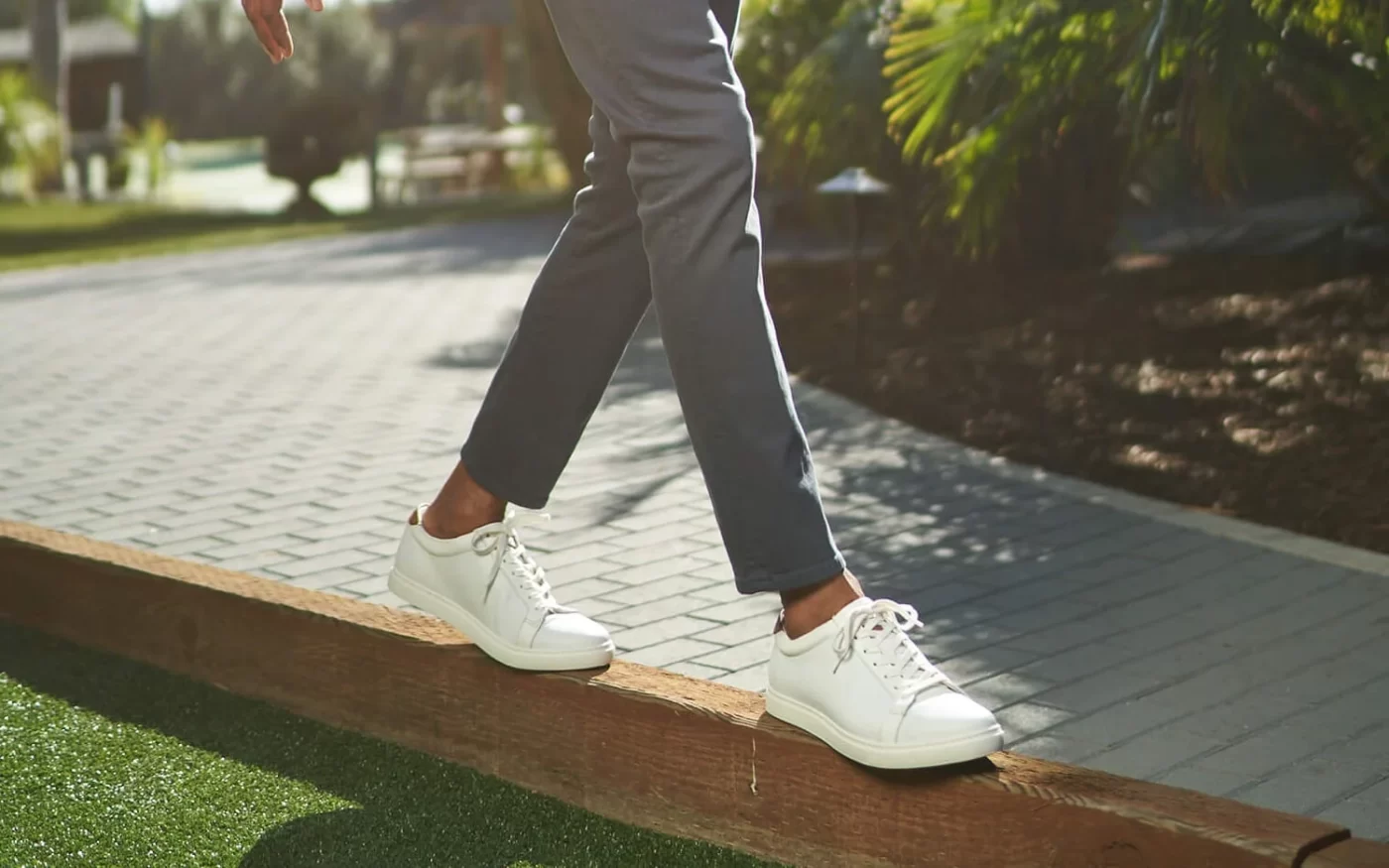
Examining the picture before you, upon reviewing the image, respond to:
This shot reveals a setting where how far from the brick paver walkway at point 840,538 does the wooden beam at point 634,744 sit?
2.29 feet

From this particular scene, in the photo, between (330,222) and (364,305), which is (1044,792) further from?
(330,222)

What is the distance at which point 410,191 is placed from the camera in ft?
81.0

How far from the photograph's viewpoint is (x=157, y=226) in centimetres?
1862

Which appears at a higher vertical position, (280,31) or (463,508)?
(280,31)

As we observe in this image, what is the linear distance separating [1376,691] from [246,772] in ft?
6.40

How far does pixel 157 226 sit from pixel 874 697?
701 inches

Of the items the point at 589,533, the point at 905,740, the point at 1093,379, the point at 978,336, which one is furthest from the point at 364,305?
the point at 905,740

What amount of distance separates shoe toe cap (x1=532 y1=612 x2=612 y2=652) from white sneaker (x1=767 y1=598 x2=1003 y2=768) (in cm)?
35

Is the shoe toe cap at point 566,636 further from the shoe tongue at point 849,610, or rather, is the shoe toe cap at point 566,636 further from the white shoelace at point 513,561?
the shoe tongue at point 849,610

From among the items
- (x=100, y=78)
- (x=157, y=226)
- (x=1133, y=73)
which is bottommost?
(x=157, y=226)

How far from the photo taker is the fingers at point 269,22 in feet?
7.99

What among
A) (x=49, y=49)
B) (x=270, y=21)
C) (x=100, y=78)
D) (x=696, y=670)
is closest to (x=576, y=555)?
(x=696, y=670)

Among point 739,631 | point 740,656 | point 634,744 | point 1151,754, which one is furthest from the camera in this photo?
point 739,631

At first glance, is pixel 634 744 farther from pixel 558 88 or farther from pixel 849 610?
pixel 558 88
